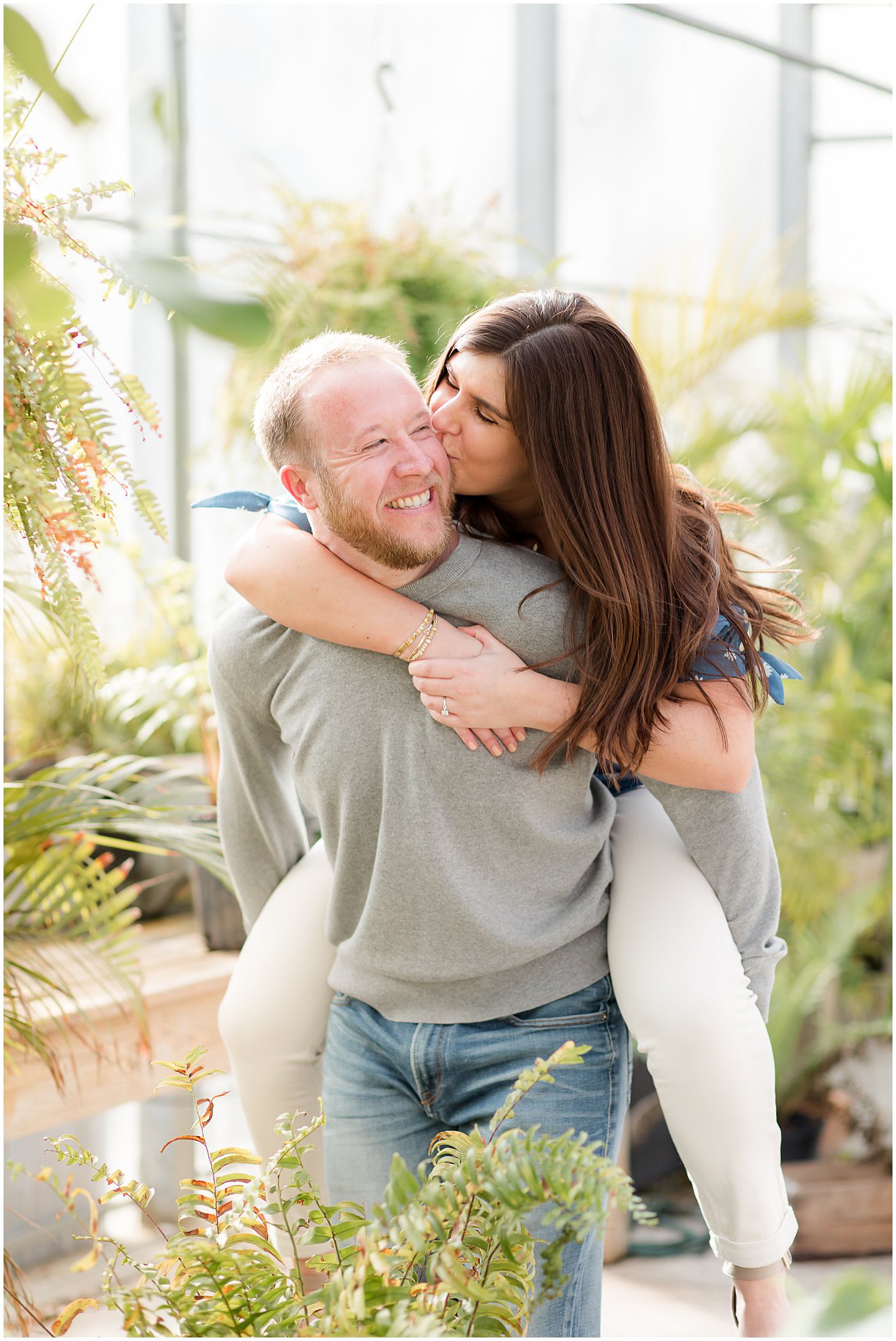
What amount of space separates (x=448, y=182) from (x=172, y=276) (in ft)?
10.9

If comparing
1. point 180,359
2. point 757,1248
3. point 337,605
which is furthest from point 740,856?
point 180,359

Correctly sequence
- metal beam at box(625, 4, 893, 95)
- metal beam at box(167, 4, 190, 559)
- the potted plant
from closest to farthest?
1. the potted plant
2. metal beam at box(167, 4, 190, 559)
3. metal beam at box(625, 4, 893, 95)

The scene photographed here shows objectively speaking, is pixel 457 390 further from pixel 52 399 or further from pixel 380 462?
pixel 52 399

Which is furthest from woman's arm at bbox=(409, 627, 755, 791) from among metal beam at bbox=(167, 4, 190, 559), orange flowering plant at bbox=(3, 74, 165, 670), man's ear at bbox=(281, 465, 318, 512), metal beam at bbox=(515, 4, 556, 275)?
metal beam at bbox=(515, 4, 556, 275)

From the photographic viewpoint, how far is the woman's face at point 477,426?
1263 millimetres

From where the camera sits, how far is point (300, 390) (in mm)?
1248

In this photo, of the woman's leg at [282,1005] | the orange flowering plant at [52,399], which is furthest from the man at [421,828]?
the orange flowering plant at [52,399]

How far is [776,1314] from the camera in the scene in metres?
1.29

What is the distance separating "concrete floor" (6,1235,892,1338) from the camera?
2.44 m

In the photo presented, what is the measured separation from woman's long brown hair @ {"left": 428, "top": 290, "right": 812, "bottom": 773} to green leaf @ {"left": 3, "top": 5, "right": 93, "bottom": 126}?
63cm

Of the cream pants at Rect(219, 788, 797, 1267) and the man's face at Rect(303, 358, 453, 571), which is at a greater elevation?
the man's face at Rect(303, 358, 453, 571)

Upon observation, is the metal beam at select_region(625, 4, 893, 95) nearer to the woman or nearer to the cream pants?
the woman

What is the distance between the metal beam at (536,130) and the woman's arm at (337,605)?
2844 mm

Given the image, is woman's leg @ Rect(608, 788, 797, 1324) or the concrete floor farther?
the concrete floor
